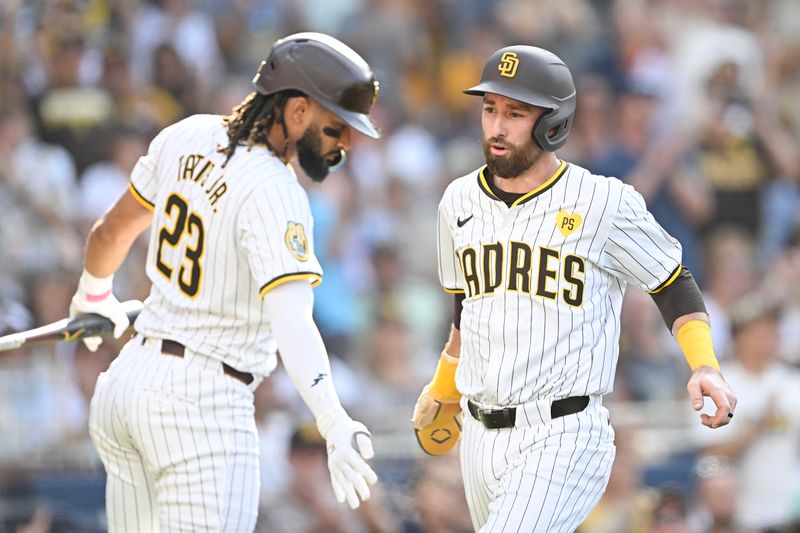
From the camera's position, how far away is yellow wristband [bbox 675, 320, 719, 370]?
15.4 feet

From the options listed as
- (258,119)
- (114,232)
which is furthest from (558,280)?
(114,232)

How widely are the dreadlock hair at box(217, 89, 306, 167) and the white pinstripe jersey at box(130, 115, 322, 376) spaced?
5cm

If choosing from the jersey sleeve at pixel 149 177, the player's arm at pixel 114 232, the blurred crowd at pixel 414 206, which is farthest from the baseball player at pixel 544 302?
the blurred crowd at pixel 414 206

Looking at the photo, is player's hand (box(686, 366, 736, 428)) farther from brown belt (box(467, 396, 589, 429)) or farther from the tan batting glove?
the tan batting glove

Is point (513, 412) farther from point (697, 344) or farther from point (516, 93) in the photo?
point (516, 93)

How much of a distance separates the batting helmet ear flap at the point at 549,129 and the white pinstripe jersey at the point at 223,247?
2.78 ft

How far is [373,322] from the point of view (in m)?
9.71

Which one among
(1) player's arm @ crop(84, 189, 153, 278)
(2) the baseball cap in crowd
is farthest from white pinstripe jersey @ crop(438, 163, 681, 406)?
(2) the baseball cap in crowd

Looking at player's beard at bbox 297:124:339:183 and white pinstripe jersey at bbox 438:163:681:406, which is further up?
player's beard at bbox 297:124:339:183

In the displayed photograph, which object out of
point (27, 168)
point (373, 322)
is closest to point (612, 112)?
point (373, 322)

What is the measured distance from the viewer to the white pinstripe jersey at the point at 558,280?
4.77 m

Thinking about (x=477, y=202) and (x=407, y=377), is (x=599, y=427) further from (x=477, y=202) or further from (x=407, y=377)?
(x=407, y=377)

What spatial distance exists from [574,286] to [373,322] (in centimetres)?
499

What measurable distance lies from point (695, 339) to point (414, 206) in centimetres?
608
